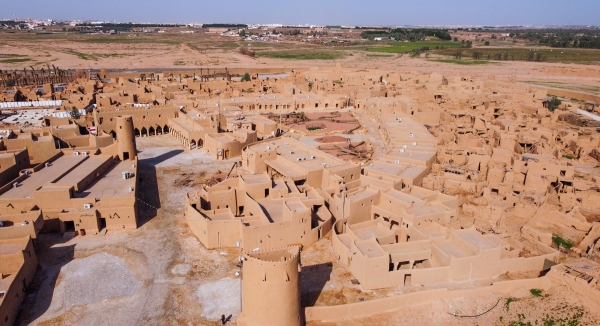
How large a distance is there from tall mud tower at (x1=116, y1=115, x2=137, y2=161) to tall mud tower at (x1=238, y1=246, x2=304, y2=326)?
66.8 ft

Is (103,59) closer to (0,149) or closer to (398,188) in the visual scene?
(0,149)

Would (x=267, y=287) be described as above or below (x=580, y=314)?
above

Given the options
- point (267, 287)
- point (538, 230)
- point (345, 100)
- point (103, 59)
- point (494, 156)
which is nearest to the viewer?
point (267, 287)

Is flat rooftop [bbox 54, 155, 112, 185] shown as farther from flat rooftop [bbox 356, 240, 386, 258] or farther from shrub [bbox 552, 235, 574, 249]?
shrub [bbox 552, 235, 574, 249]

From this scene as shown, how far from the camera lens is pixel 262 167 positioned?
33594 mm

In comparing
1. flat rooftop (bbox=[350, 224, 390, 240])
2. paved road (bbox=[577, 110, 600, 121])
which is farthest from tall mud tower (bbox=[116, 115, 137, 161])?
paved road (bbox=[577, 110, 600, 121])

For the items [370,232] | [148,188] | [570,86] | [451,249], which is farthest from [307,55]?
[451,249]

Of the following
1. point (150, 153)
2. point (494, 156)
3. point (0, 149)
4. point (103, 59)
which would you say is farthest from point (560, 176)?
point (103, 59)

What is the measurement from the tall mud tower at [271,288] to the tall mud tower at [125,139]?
20.4 m

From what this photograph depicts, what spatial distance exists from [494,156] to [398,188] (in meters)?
9.89

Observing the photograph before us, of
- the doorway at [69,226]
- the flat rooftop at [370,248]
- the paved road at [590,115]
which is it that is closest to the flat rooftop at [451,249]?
the flat rooftop at [370,248]

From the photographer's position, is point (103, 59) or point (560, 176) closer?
point (560, 176)

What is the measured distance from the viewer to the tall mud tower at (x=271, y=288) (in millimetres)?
16031

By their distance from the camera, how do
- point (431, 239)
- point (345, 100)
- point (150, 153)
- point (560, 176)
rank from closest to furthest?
point (431, 239), point (560, 176), point (150, 153), point (345, 100)
